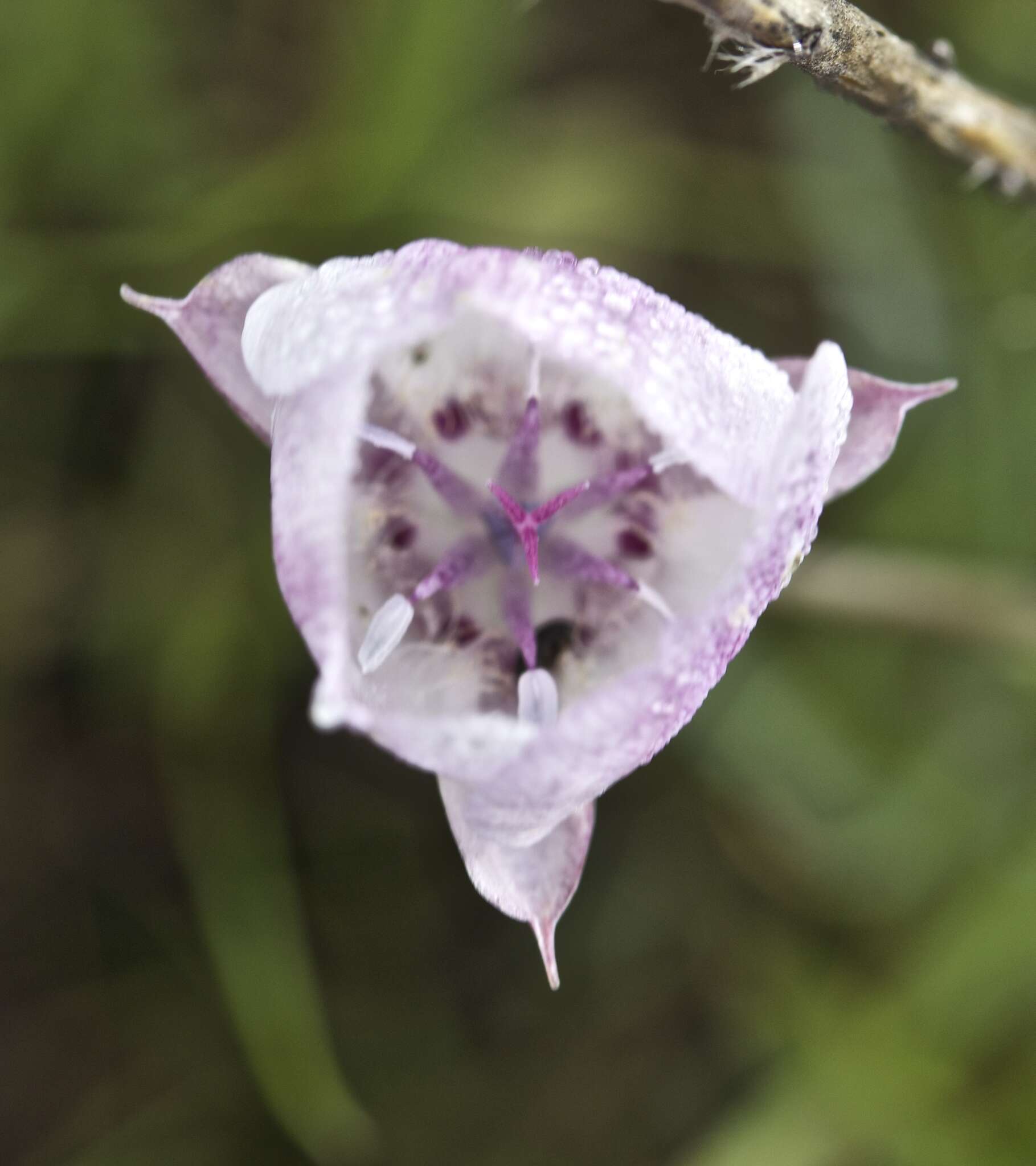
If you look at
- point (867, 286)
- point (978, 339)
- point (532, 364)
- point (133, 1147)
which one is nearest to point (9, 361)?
point (532, 364)

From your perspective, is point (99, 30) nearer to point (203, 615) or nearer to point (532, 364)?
point (203, 615)

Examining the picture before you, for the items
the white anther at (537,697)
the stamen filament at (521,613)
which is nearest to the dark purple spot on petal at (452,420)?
the stamen filament at (521,613)

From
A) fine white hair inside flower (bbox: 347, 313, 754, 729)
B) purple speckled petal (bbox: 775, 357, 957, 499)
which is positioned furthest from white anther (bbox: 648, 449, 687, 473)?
purple speckled petal (bbox: 775, 357, 957, 499)

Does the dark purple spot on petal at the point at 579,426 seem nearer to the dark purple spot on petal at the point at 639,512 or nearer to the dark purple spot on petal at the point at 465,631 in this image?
the dark purple spot on petal at the point at 639,512

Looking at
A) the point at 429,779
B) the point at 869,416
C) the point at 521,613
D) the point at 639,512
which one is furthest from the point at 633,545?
the point at 429,779

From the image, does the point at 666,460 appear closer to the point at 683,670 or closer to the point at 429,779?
the point at 683,670

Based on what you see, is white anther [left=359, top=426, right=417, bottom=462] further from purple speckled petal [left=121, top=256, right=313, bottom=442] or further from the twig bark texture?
the twig bark texture
